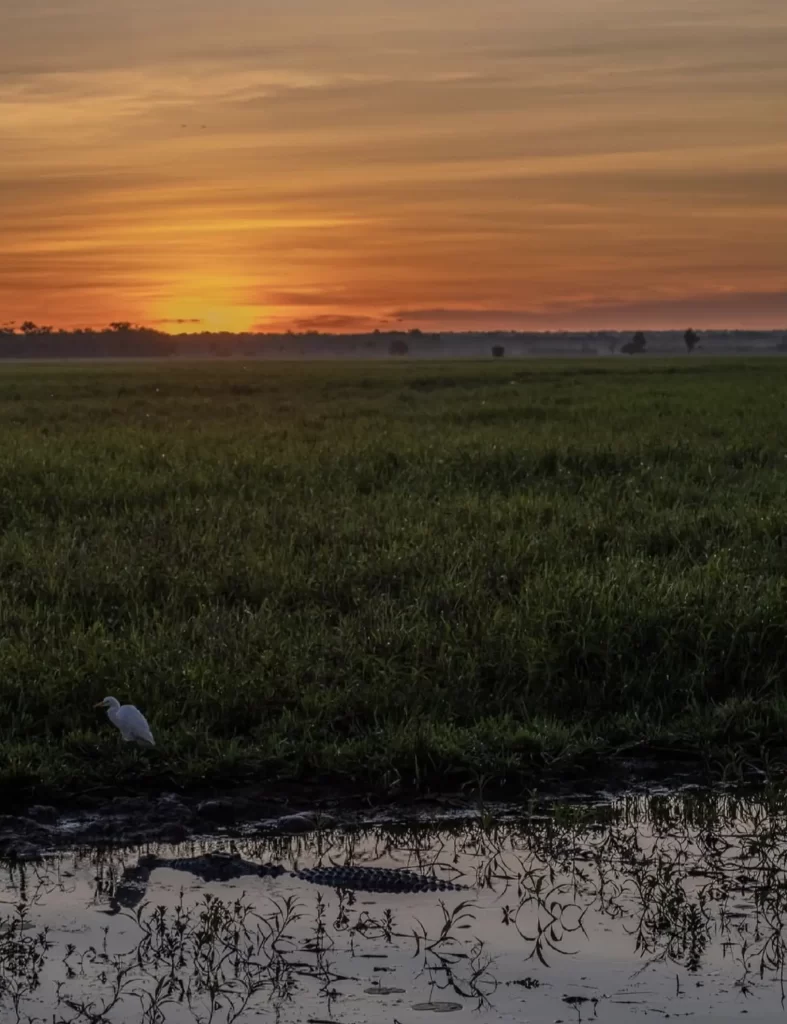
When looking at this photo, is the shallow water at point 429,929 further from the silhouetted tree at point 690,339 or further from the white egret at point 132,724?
the silhouetted tree at point 690,339

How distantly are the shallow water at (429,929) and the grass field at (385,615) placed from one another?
83cm

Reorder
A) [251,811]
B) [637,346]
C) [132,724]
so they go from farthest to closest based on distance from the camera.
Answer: [637,346], [132,724], [251,811]

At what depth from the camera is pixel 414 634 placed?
7617mm

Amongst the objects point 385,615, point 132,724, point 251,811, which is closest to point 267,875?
point 251,811

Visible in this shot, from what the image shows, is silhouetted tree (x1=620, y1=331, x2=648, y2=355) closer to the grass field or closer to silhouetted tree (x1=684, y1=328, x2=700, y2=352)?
silhouetted tree (x1=684, y1=328, x2=700, y2=352)

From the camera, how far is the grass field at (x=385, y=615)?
643 centimetres

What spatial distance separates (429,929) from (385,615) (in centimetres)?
349

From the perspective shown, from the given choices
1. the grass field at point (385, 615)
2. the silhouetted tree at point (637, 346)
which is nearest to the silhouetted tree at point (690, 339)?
the silhouetted tree at point (637, 346)

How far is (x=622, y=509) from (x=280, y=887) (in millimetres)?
6865

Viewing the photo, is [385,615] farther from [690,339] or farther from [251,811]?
[690,339]

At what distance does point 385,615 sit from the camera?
7.93 meters

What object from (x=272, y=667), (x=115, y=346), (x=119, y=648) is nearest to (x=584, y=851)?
(x=272, y=667)

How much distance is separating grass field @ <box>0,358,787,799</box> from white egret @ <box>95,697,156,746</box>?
112mm

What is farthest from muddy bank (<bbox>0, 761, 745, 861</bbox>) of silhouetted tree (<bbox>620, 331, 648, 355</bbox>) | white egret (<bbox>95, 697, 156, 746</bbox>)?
silhouetted tree (<bbox>620, 331, 648, 355</bbox>)
